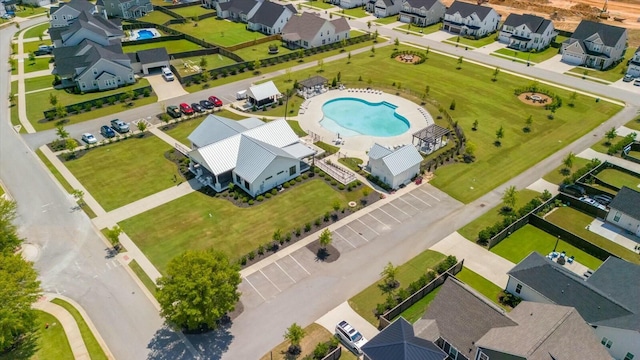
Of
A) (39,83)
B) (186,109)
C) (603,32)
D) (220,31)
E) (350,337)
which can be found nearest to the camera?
(350,337)

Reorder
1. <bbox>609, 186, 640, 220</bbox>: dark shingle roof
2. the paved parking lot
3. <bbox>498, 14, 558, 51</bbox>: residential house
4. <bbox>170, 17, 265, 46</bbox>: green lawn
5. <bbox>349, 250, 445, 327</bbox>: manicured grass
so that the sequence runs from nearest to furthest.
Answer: <bbox>349, 250, 445, 327</bbox>: manicured grass, the paved parking lot, <bbox>609, 186, 640, 220</bbox>: dark shingle roof, <bbox>498, 14, 558, 51</bbox>: residential house, <bbox>170, 17, 265, 46</bbox>: green lawn

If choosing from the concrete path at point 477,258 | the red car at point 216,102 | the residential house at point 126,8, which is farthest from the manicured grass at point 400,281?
the residential house at point 126,8

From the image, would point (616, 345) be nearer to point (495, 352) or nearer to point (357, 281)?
point (495, 352)

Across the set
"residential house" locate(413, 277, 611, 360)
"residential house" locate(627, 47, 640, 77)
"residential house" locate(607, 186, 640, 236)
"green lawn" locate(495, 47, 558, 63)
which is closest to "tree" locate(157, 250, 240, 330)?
"residential house" locate(413, 277, 611, 360)

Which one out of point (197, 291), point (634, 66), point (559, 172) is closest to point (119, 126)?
point (197, 291)

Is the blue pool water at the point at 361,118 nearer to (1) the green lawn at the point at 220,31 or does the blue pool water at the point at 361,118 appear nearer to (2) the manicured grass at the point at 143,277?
(2) the manicured grass at the point at 143,277

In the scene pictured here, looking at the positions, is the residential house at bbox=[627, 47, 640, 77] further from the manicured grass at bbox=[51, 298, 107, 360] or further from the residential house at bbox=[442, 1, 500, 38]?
the manicured grass at bbox=[51, 298, 107, 360]

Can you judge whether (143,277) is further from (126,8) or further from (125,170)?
(126,8)
